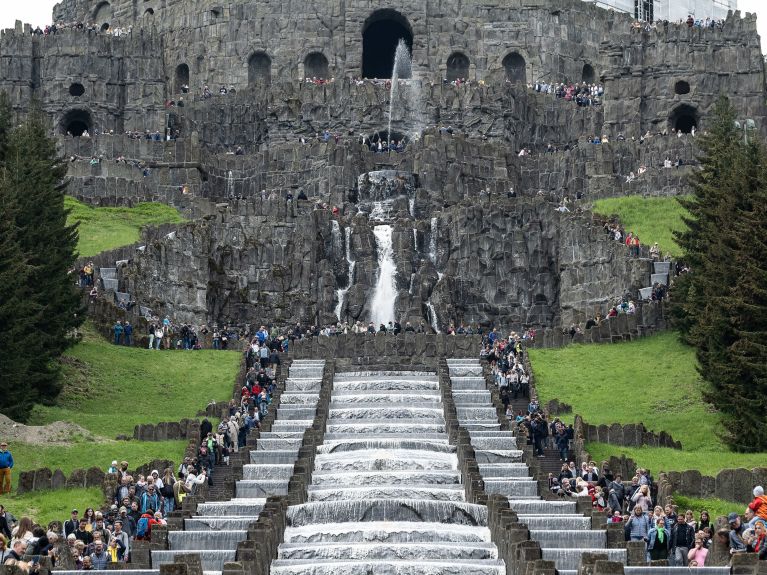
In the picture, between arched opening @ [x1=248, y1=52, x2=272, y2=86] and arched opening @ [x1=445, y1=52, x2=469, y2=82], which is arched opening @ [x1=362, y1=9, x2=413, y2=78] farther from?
arched opening @ [x1=248, y1=52, x2=272, y2=86]

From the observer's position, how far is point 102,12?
147000 millimetres

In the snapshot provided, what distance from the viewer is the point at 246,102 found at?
121m

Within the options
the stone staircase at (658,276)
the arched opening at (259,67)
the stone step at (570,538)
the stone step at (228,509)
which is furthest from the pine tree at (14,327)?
the arched opening at (259,67)

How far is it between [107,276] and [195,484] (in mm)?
35875

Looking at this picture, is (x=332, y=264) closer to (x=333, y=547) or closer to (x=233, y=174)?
(x=233, y=174)

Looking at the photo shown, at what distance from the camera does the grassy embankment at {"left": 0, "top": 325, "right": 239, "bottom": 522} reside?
6166cm

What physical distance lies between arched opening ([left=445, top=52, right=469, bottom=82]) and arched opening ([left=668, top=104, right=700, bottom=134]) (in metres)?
17.0

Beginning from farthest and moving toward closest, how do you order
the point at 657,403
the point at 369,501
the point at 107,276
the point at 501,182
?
1. the point at 501,182
2. the point at 107,276
3. the point at 657,403
4. the point at 369,501

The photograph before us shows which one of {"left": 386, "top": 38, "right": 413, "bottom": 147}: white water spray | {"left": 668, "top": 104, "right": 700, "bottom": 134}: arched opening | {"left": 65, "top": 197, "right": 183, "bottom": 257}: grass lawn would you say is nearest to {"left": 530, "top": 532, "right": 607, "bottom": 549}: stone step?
{"left": 65, "top": 197, "right": 183, "bottom": 257}: grass lawn

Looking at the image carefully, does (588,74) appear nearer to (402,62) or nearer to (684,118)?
(402,62)

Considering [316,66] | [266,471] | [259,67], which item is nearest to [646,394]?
[266,471]

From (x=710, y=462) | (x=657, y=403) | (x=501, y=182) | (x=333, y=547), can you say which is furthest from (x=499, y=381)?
(x=501, y=182)

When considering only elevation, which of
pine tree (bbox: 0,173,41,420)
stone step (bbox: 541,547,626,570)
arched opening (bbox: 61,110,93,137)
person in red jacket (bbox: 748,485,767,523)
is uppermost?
arched opening (bbox: 61,110,93,137)

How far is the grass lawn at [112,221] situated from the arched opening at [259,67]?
1003 inches
